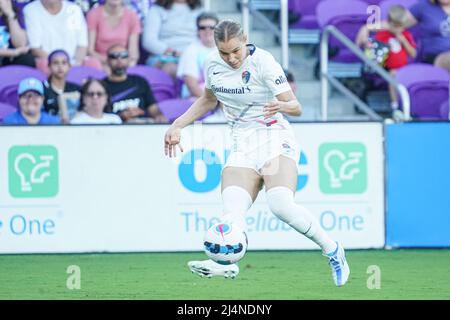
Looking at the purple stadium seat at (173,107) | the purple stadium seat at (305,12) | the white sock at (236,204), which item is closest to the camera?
the white sock at (236,204)

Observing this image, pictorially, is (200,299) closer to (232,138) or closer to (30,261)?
(232,138)

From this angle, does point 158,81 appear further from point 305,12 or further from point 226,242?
point 226,242

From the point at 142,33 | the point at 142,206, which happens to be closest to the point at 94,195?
the point at 142,206

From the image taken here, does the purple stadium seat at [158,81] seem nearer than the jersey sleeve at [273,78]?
No

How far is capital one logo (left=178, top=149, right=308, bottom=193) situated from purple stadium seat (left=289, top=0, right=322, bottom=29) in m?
4.11

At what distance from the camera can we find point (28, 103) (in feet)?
44.6

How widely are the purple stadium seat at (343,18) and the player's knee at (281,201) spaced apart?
24.8 ft

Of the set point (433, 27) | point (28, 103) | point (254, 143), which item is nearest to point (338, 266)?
point (254, 143)

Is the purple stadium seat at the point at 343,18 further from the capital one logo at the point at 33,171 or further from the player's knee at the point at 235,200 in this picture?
the player's knee at the point at 235,200

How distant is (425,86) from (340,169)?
3.16 meters

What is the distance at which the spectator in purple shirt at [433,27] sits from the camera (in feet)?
52.4

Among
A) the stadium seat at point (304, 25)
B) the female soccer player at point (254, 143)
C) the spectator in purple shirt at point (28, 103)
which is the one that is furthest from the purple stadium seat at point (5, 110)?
the female soccer player at point (254, 143)

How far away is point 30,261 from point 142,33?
4490 mm

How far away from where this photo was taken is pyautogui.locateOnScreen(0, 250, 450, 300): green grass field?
9.26m
